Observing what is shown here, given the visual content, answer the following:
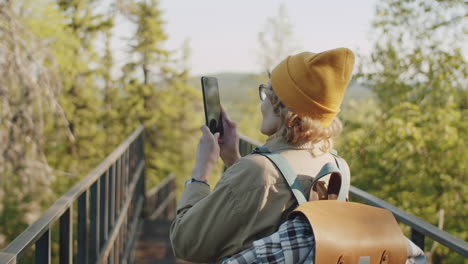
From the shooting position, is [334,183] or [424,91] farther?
[424,91]

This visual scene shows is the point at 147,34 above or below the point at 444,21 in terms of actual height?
below

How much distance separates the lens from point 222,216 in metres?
1.64

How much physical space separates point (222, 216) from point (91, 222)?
1736 mm

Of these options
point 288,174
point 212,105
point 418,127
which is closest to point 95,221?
point 212,105

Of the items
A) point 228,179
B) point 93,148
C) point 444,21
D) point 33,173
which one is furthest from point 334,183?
point 93,148

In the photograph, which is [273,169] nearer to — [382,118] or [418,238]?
[418,238]

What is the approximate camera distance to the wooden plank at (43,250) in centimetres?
169

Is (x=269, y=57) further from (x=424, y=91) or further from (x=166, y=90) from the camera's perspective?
(x=424, y=91)

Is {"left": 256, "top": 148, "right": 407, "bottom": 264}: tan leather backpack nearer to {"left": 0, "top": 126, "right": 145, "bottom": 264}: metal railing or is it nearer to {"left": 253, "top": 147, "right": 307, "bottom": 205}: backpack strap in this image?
{"left": 253, "top": 147, "right": 307, "bottom": 205}: backpack strap

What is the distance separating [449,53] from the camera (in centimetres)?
842

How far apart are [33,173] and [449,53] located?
6.44 m

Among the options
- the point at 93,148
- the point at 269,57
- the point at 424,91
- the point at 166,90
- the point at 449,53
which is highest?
the point at 449,53

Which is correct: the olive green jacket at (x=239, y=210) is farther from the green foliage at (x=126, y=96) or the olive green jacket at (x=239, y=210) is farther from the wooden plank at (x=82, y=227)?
the green foliage at (x=126, y=96)

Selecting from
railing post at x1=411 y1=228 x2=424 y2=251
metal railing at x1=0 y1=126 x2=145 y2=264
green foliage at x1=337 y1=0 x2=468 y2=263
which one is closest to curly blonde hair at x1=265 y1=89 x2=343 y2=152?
railing post at x1=411 y1=228 x2=424 y2=251
